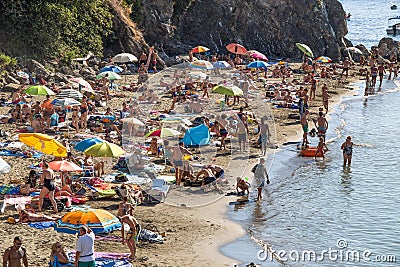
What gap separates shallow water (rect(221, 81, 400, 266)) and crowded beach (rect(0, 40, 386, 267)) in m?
0.56

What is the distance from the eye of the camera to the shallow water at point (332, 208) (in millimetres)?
14094

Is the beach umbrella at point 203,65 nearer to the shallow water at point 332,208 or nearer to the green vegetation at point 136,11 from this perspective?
the green vegetation at point 136,11

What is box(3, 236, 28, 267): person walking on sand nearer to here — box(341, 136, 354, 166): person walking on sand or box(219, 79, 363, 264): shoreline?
box(219, 79, 363, 264): shoreline

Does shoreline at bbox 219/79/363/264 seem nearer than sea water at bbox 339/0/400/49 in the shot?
Yes

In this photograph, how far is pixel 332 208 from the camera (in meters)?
16.9

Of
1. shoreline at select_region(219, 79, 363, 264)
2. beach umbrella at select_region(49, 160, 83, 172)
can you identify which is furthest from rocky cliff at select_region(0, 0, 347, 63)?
beach umbrella at select_region(49, 160, 83, 172)

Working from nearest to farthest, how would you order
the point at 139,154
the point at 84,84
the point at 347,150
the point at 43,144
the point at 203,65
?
1. the point at 43,144
2. the point at 139,154
3. the point at 347,150
4. the point at 84,84
5. the point at 203,65

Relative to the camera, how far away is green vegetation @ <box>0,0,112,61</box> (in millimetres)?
27984

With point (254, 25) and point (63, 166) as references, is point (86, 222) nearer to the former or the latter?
point (63, 166)

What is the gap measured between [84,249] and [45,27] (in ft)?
63.6

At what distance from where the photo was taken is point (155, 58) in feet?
107

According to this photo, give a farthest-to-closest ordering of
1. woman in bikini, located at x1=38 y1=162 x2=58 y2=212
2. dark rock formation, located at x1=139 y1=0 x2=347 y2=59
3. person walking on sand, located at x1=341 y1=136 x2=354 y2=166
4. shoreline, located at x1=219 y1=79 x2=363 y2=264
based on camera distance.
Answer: dark rock formation, located at x1=139 y1=0 x2=347 y2=59
person walking on sand, located at x1=341 y1=136 x2=354 y2=166
shoreline, located at x1=219 y1=79 x2=363 y2=264
woman in bikini, located at x1=38 y1=162 x2=58 y2=212

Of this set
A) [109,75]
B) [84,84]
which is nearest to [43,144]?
[84,84]

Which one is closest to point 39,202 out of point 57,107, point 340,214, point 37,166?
point 37,166
